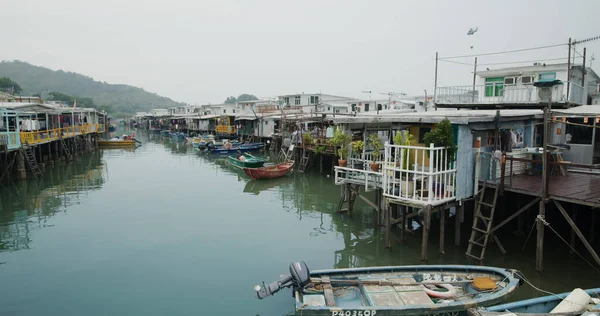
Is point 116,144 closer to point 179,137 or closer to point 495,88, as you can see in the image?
point 179,137

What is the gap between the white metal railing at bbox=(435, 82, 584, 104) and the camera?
18.9m

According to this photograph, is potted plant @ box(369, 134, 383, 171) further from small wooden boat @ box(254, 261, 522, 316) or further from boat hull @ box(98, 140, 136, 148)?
boat hull @ box(98, 140, 136, 148)

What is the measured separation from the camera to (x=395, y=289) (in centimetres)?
853

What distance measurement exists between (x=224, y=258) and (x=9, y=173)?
20.2 metres

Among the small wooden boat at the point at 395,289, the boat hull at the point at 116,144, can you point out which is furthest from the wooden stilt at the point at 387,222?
the boat hull at the point at 116,144

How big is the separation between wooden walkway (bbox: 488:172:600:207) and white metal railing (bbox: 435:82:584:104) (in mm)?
6466

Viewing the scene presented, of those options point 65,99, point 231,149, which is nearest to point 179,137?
point 231,149

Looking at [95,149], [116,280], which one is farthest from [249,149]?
[116,280]

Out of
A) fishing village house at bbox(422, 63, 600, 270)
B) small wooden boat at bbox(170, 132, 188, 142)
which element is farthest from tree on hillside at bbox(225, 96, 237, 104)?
fishing village house at bbox(422, 63, 600, 270)

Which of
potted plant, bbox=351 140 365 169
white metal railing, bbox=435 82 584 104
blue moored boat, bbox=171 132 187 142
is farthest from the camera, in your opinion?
blue moored boat, bbox=171 132 187 142

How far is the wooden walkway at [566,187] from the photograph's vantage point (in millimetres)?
9944

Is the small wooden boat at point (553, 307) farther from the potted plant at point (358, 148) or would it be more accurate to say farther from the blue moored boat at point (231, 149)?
the blue moored boat at point (231, 149)

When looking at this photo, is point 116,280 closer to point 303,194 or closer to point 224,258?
point 224,258

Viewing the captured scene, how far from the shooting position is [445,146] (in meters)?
11.0
